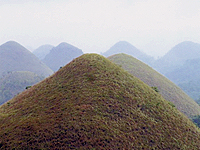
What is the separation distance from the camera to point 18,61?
113 metres

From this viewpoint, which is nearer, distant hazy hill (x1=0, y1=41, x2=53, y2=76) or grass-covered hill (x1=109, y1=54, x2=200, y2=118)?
grass-covered hill (x1=109, y1=54, x2=200, y2=118)

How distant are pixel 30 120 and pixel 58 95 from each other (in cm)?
299

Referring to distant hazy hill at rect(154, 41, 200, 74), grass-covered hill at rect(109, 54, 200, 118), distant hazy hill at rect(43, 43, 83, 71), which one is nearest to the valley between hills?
grass-covered hill at rect(109, 54, 200, 118)

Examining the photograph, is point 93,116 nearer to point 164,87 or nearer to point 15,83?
point 164,87

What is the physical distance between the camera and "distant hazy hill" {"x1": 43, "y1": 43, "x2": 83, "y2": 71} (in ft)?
517

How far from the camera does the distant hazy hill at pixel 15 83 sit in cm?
6303

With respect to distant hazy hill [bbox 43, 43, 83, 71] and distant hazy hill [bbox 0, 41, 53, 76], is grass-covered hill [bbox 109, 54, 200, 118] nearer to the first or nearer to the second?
distant hazy hill [bbox 0, 41, 53, 76]

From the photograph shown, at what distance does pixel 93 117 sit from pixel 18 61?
11620 centimetres

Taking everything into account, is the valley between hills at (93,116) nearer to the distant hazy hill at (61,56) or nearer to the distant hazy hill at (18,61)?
the distant hazy hill at (18,61)

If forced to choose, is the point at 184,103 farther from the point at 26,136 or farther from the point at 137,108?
the point at 26,136

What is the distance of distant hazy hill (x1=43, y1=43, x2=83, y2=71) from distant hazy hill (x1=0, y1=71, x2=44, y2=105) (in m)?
78.4

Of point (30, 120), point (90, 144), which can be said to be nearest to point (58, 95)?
point (30, 120)

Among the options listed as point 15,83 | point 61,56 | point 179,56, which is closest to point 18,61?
point 15,83

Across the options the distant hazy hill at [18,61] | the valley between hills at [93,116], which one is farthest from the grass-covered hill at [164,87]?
the distant hazy hill at [18,61]
